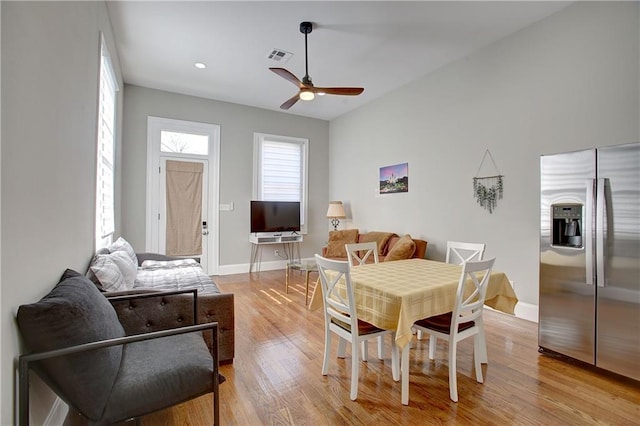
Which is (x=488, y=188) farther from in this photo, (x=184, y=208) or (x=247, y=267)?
(x=184, y=208)

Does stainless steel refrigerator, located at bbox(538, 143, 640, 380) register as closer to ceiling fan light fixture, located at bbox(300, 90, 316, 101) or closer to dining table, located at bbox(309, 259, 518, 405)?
dining table, located at bbox(309, 259, 518, 405)

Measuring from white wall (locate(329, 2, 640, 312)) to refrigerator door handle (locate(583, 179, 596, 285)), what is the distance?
0.83m

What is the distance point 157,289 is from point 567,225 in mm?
3398

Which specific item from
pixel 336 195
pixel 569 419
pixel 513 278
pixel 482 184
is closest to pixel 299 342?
pixel 569 419

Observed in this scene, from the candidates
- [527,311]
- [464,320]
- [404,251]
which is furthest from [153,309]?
[527,311]

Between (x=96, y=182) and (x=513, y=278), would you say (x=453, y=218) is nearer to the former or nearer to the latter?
(x=513, y=278)

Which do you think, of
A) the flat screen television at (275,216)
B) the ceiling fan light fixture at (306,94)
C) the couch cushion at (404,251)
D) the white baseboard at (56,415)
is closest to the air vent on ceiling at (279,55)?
the ceiling fan light fixture at (306,94)

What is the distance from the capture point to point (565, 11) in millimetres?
3027

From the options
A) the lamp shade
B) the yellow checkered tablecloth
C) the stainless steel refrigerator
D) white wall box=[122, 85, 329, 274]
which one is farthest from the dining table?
white wall box=[122, 85, 329, 274]

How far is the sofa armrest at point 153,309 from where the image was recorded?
79.8 inches

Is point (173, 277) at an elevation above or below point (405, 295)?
below

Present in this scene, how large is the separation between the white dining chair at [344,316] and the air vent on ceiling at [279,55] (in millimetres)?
2963

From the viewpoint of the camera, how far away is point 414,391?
2.04 meters

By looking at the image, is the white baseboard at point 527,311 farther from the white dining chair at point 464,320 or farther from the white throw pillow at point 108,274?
the white throw pillow at point 108,274
